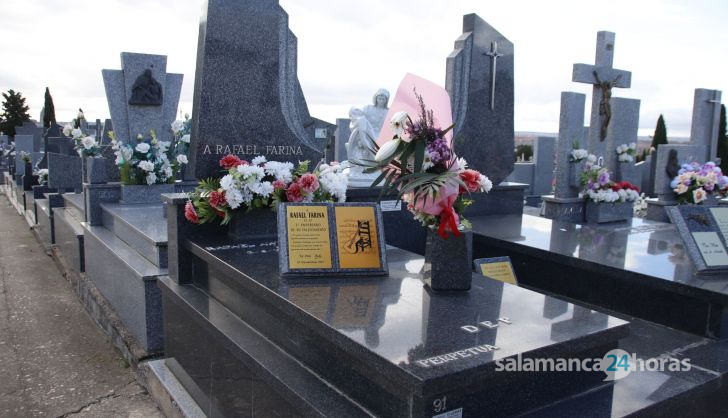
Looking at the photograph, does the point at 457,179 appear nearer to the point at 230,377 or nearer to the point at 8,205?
the point at 230,377

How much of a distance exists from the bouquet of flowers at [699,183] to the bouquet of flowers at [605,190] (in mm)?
678

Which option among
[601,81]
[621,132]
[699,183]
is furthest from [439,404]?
[621,132]

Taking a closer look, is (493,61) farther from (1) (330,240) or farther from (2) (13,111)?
(2) (13,111)

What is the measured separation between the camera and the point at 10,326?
510 cm

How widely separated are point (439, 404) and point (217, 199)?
2155mm

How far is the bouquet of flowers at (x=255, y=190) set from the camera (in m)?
3.50

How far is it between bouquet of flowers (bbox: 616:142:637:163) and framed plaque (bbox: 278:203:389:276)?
680cm

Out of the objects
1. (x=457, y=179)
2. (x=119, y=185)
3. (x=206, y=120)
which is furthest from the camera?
(x=119, y=185)

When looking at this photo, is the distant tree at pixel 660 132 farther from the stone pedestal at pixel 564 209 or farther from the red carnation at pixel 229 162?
the red carnation at pixel 229 162

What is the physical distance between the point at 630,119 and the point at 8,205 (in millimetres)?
13554

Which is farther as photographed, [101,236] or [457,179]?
[101,236]

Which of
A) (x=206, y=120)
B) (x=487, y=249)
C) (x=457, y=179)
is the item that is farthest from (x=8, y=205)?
(x=457, y=179)

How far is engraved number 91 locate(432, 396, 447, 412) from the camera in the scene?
1.81 metres

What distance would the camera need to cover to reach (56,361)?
4355 millimetres
